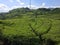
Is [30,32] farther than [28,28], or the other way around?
[28,28]

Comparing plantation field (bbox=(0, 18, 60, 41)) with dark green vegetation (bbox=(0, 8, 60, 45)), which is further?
plantation field (bbox=(0, 18, 60, 41))

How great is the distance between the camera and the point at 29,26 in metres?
95.7

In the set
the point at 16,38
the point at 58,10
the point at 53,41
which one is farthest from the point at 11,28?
the point at 58,10

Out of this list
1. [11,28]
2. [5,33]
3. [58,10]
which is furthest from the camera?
[58,10]

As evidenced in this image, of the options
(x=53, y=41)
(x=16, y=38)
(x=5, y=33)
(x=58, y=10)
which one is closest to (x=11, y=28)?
(x=5, y=33)

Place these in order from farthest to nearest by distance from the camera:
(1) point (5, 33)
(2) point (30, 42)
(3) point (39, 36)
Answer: (1) point (5, 33), (3) point (39, 36), (2) point (30, 42)

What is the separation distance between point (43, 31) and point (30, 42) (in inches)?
607

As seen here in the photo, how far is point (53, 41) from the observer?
245 feet

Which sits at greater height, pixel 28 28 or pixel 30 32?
pixel 30 32

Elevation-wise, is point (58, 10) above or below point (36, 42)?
below

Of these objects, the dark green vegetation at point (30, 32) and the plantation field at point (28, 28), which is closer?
the dark green vegetation at point (30, 32)

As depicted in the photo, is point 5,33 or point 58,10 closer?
point 5,33

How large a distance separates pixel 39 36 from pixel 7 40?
15.5 m

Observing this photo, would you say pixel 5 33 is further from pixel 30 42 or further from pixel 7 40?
pixel 30 42
